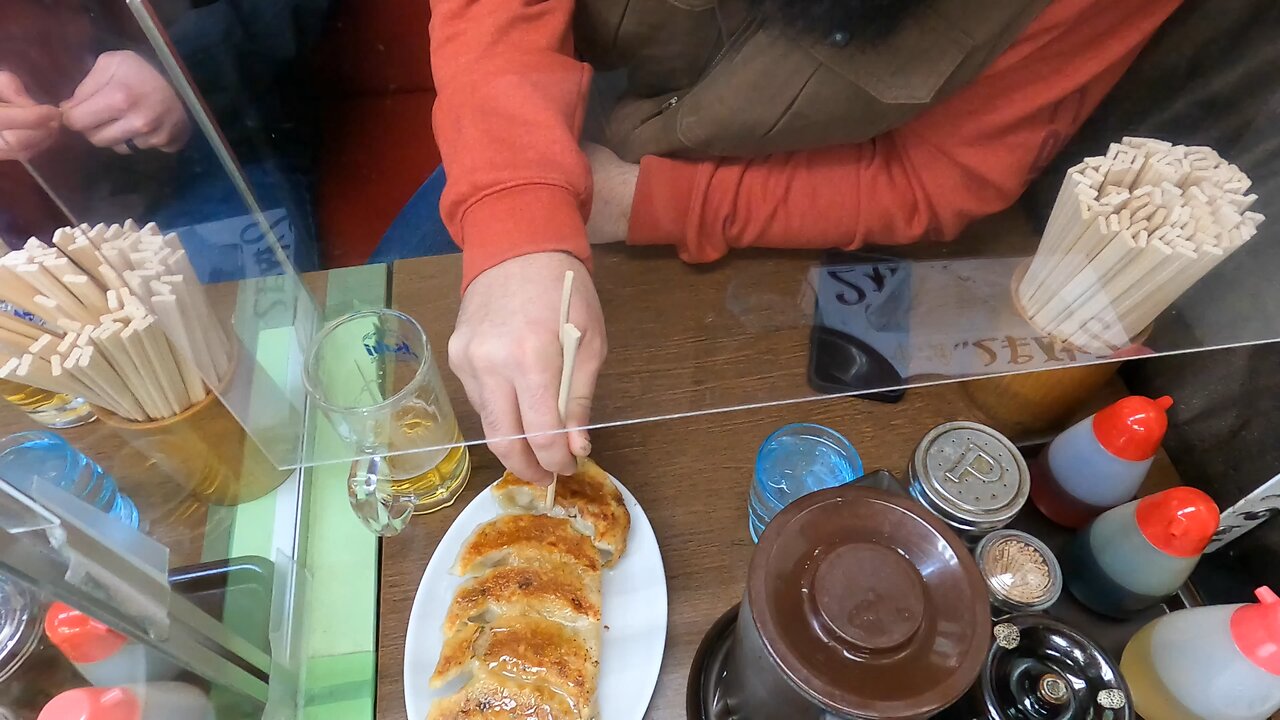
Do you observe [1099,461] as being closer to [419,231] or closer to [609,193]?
[609,193]

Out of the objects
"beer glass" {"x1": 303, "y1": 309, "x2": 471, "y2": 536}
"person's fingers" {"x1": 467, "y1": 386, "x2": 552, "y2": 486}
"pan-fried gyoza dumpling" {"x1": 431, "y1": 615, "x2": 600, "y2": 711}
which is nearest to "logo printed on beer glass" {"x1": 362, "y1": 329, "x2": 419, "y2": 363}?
"beer glass" {"x1": 303, "y1": 309, "x2": 471, "y2": 536}

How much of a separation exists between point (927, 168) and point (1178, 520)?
0.33 m

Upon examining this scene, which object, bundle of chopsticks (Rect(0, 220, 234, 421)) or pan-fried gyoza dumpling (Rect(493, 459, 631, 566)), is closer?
bundle of chopsticks (Rect(0, 220, 234, 421))

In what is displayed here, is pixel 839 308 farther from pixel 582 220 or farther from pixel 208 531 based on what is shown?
pixel 208 531

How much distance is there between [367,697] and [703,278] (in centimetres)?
42

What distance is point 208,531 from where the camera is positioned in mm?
577

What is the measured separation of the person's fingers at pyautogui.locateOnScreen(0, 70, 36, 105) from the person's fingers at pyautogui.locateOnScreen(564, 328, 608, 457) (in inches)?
18.4

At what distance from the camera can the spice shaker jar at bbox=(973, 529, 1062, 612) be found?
21.5 inches

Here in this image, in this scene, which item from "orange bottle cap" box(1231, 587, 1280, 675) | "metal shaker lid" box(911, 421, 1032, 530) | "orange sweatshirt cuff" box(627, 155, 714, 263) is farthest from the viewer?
"orange sweatshirt cuff" box(627, 155, 714, 263)

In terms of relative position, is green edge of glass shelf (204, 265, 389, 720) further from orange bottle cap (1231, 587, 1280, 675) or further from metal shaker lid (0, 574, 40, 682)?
orange bottle cap (1231, 587, 1280, 675)

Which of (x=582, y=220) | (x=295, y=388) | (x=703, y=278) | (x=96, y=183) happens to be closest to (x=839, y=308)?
(x=703, y=278)

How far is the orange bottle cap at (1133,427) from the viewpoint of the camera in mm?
550

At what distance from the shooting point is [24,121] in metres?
0.59

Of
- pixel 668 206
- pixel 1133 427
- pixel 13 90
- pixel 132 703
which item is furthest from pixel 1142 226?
pixel 13 90
